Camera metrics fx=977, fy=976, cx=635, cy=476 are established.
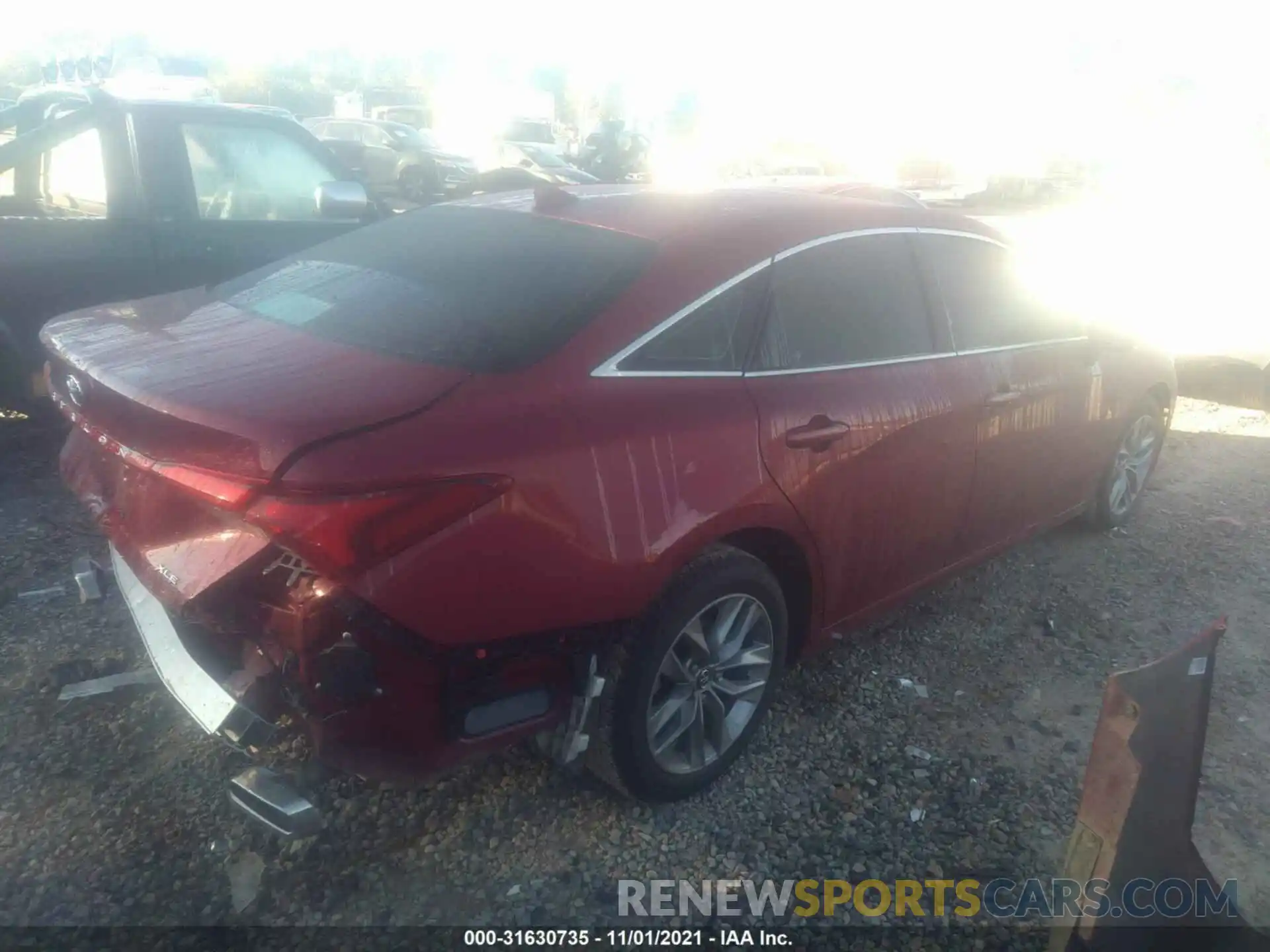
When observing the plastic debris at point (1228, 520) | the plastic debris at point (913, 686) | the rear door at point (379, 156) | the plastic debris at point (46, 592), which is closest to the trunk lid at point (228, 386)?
the plastic debris at point (46, 592)

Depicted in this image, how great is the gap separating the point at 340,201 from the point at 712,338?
3.26 metres

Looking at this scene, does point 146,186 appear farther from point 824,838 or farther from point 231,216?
point 824,838

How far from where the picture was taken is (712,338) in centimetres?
270

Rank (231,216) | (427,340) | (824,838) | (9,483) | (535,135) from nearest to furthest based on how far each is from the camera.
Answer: (427,340) → (824,838) → (9,483) → (231,216) → (535,135)

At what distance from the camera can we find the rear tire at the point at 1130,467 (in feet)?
15.4

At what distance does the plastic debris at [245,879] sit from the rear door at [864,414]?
67.4 inches

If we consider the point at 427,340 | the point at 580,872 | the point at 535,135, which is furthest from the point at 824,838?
the point at 535,135

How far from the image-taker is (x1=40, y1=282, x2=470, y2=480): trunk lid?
2078 mm

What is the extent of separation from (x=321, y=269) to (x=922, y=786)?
2.48 metres

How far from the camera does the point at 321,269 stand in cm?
310

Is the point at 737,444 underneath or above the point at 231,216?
underneath

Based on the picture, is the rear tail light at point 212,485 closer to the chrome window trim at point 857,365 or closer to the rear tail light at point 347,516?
the rear tail light at point 347,516

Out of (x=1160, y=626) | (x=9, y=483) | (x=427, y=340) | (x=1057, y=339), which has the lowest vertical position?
(x=1160, y=626)

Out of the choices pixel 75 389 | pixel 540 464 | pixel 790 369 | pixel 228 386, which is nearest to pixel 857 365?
pixel 790 369
